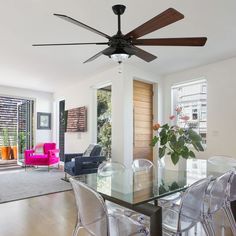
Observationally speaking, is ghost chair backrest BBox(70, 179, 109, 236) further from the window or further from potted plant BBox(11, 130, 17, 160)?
potted plant BBox(11, 130, 17, 160)

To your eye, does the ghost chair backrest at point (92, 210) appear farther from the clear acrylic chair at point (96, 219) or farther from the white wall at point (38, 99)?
the white wall at point (38, 99)

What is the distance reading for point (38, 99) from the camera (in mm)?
7492

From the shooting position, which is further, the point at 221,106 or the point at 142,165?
the point at 221,106

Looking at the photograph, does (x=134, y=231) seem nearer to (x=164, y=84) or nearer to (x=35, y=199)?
(x=35, y=199)

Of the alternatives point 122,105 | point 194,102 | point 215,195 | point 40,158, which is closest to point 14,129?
point 40,158

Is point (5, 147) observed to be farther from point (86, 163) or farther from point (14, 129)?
point (86, 163)

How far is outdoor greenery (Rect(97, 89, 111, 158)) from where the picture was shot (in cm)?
623

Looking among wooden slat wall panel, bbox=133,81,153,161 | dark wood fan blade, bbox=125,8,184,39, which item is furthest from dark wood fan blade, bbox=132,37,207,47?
wooden slat wall panel, bbox=133,81,153,161

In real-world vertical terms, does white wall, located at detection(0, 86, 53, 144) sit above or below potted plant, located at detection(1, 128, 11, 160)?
above

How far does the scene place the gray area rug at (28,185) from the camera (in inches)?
155

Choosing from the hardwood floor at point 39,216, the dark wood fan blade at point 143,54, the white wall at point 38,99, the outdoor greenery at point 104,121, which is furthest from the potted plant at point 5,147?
the dark wood fan blade at point 143,54

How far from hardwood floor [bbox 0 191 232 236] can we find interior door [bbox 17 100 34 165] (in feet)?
13.1

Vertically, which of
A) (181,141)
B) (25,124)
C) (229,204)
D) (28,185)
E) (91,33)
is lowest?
(28,185)

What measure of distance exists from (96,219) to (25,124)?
667cm
